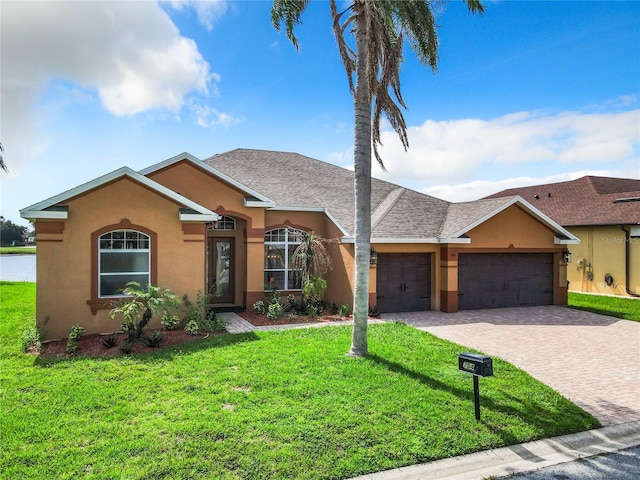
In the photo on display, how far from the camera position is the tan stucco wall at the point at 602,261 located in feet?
65.4

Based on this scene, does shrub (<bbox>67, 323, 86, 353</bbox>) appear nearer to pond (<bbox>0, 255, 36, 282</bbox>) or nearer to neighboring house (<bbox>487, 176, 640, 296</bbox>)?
neighboring house (<bbox>487, 176, 640, 296</bbox>)

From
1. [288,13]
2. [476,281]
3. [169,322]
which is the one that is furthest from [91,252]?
[476,281]

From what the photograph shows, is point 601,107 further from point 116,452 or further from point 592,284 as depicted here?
point 116,452

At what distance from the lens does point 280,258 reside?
16.1 m

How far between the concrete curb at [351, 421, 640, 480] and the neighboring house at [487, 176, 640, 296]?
17167mm

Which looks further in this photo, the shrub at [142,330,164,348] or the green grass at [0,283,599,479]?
the shrub at [142,330,164,348]

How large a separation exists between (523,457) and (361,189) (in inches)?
221

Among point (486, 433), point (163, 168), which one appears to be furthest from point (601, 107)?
point (163, 168)

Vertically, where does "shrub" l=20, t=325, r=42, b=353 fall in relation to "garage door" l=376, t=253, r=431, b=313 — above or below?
below

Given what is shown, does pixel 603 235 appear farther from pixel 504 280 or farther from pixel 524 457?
pixel 524 457

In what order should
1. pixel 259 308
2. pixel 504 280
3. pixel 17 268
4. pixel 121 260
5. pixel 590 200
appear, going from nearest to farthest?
pixel 121 260
pixel 259 308
pixel 504 280
pixel 590 200
pixel 17 268

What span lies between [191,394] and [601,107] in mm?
16130

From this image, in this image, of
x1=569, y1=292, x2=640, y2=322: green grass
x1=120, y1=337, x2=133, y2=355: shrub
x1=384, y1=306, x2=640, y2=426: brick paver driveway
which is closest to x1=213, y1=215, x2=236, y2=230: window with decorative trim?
x1=120, y1=337, x2=133, y2=355: shrub

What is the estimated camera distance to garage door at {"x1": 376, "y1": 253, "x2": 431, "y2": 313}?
595 inches
